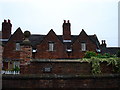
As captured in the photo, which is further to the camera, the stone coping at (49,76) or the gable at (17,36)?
the gable at (17,36)

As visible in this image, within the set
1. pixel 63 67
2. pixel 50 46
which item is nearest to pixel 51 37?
pixel 50 46

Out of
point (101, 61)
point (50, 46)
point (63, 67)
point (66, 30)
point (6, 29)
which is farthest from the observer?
point (66, 30)

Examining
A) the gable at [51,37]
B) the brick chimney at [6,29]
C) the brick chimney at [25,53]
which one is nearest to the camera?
the brick chimney at [25,53]

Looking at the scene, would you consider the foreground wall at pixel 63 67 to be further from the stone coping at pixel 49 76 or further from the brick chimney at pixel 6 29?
the brick chimney at pixel 6 29

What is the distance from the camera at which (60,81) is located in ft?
36.1

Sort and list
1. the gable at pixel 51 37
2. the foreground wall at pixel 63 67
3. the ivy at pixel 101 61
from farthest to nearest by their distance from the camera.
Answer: the gable at pixel 51 37 → the foreground wall at pixel 63 67 → the ivy at pixel 101 61

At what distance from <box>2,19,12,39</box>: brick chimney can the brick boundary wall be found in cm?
2031

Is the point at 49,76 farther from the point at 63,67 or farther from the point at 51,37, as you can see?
the point at 51,37

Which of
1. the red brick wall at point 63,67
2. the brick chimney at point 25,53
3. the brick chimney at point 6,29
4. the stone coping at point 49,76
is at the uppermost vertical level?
the brick chimney at point 6,29

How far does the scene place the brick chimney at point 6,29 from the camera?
97.9ft

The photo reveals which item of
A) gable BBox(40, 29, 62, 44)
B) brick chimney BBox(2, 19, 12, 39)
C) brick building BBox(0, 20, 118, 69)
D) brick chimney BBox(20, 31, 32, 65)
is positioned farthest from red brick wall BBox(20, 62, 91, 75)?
brick chimney BBox(2, 19, 12, 39)

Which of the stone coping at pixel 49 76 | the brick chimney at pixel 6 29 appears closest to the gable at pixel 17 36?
the brick chimney at pixel 6 29

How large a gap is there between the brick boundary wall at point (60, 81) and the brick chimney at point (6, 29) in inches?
799

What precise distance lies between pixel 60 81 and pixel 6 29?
21356 millimetres
